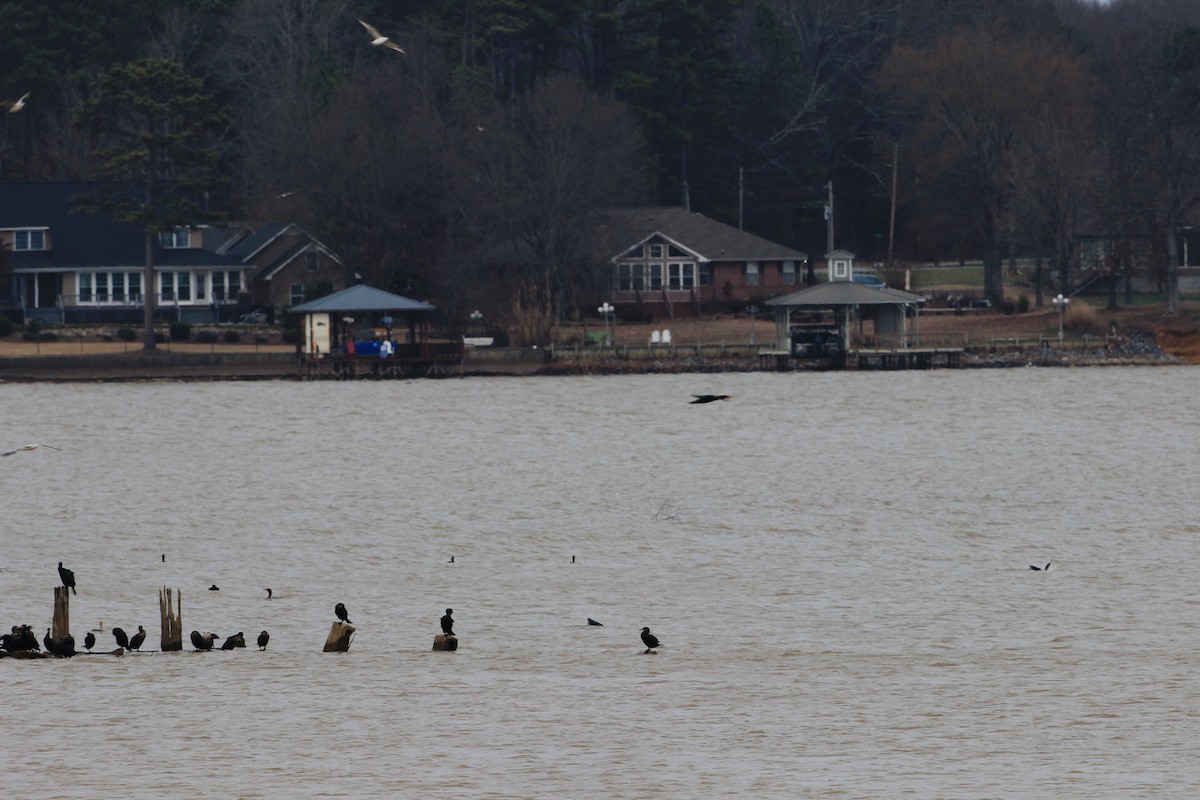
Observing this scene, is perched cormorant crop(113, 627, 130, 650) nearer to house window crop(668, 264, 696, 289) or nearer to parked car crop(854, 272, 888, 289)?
parked car crop(854, 272, 888, 289)

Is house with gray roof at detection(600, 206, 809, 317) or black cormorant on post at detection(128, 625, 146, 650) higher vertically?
house with gray roof at detection(600, 206, 809, 317)

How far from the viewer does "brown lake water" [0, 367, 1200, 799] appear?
20.0m

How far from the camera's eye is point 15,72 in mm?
123375

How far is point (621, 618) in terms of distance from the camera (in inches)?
1107

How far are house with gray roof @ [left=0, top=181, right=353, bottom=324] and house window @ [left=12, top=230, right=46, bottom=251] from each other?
56mm

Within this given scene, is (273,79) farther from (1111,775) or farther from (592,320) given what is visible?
(1111,775)

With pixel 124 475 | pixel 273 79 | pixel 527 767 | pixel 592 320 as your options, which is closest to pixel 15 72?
pixel 273 79

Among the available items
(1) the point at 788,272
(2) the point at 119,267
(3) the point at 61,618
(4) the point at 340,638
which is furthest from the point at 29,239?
(4) the point at 340,638

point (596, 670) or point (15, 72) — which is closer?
point (596, 670)

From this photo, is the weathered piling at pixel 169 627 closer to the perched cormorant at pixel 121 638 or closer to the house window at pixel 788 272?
the perched cormorant at pixel 121 638

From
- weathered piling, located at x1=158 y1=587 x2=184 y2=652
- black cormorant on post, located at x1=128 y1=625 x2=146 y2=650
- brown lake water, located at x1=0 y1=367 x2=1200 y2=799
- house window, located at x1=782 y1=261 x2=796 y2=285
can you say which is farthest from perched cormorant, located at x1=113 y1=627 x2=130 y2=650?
house window, located at x1=782 y1=261 x2=796 y2=285

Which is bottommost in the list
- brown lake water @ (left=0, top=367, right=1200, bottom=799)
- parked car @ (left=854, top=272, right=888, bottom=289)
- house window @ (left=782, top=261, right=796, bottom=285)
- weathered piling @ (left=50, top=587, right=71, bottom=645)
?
brown lake water @ (left=0, top=367, right=1200, bottom=799)

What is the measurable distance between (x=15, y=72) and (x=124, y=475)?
7827cm

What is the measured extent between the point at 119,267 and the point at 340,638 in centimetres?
8486
